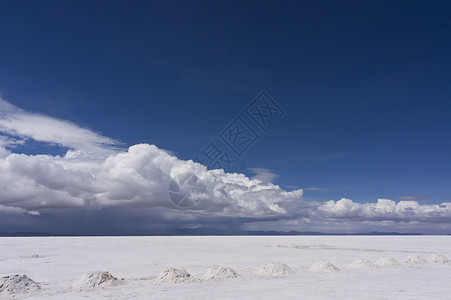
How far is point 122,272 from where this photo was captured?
21.7 meters

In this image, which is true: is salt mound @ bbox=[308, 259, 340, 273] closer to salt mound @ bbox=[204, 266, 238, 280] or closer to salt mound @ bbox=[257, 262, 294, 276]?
salt mound @ bbox=[257, 262, 294, 276]

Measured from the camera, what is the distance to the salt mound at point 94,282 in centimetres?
1578

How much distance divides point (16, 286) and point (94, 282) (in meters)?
3.74

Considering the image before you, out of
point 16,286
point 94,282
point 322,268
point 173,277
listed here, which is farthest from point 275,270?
point 16,286

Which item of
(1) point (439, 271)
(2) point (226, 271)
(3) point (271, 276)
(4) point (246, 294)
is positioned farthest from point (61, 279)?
(1) point (439, 271)

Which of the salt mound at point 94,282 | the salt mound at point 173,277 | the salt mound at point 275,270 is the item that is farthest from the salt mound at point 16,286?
the salt mound at point 275,270

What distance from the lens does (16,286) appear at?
48.8ft

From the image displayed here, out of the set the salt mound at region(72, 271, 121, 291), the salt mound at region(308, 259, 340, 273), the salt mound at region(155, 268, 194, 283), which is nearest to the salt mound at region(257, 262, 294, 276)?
the salt mound at region(308, 259, 340, 273)

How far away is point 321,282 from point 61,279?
16851 millimetres

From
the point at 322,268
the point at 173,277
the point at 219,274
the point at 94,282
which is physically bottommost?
the point at 322,268

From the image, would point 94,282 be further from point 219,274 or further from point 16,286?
point 219,274

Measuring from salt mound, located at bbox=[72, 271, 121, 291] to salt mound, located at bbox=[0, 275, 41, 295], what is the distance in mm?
2033

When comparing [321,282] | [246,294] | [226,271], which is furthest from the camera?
[226,271]

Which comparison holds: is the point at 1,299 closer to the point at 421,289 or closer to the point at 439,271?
the point at 421,289
